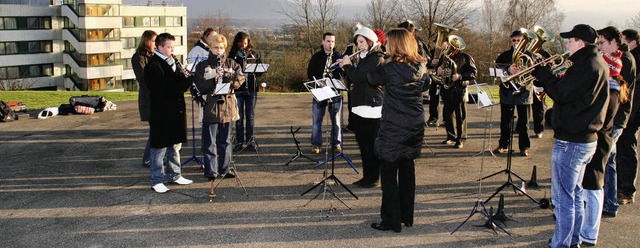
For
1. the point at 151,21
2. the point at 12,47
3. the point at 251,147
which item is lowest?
the point at 251,147

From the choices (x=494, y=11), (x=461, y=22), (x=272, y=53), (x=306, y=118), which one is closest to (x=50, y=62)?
(x=272, y=53)

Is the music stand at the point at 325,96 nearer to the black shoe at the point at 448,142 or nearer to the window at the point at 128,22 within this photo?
the black shoe at the point at 448,142

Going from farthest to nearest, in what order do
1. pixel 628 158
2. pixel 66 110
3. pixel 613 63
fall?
pixel 66 110 < pixel 628 158 < pixel 613 63

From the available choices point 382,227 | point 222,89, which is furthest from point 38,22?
point 382,227

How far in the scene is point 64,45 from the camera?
62.3 metres

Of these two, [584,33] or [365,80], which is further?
[365,80]

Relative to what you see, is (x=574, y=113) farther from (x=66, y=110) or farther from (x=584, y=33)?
(x=66, y=110)

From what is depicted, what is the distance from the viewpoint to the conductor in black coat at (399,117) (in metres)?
5.54

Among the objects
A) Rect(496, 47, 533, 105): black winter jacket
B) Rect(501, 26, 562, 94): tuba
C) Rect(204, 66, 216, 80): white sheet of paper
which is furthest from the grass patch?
Rect(501, 26, 562, 94): tuba

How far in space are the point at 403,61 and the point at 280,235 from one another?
2338 millimetres

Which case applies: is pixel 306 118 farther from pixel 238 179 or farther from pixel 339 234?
pixel 339 234

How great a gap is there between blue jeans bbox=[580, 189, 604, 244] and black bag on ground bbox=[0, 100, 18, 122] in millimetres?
12114

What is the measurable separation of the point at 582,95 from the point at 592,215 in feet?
4.65

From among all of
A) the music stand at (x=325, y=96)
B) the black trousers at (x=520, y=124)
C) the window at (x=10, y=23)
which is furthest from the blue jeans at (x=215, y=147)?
the window at (x=10, y=23)
